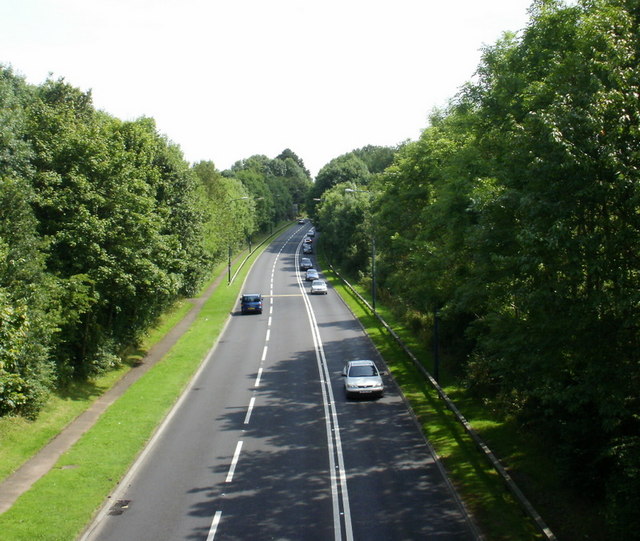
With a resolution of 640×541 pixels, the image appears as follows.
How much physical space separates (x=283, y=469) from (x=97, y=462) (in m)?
5.95

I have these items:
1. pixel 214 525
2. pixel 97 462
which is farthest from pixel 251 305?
pixel 214 525

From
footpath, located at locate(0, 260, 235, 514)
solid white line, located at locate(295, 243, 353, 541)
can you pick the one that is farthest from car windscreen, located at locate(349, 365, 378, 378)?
footpath, located at locate(0, 260, 235, 514)

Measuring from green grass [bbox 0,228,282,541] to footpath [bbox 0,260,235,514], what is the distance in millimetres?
295

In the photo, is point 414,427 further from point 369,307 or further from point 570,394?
point 369,307

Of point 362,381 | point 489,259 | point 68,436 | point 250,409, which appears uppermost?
point 489,259

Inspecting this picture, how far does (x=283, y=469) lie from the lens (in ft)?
62.4

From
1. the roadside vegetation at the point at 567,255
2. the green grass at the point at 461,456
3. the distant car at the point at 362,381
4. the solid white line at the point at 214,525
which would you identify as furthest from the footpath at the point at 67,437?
the roadside vegetation at the point at 567,255

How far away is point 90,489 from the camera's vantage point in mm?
17281

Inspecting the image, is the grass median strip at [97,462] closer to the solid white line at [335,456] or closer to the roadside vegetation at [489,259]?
the roadside vegetation at [489,259]

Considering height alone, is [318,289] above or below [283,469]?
above

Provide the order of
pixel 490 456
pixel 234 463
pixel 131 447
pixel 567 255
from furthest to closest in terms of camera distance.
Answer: pixel 131 447, pixel 234 463, pixel 490 456, pixel 567 255

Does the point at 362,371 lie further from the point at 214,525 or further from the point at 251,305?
the point at 251,305

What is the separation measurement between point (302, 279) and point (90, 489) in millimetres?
56487

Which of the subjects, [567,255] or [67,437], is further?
[67,437]
